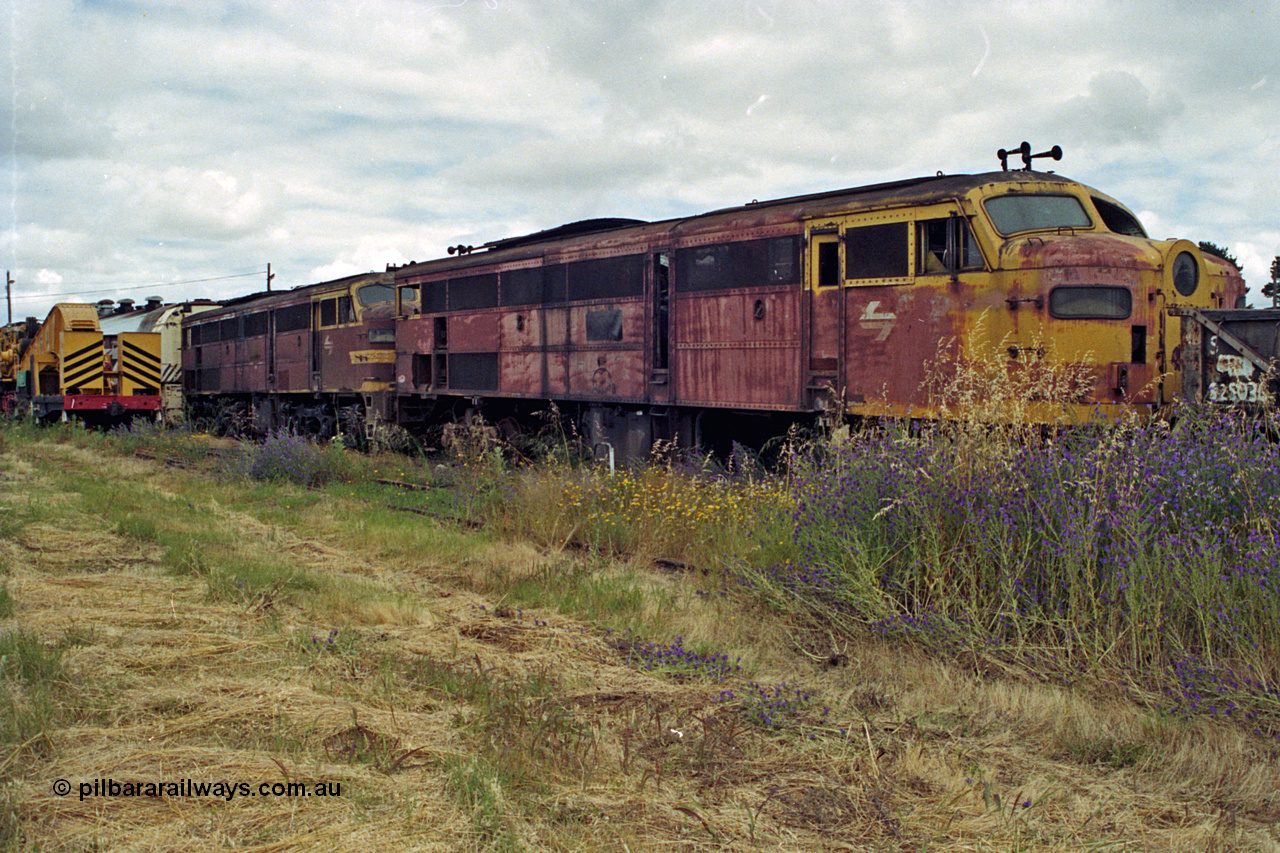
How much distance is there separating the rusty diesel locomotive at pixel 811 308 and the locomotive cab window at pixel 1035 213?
0.02 m

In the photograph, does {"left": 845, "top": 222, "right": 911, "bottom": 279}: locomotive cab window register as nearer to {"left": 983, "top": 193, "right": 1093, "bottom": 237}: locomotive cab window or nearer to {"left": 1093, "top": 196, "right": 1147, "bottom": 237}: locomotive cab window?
{"left": 983, "top": 193, "right": 1093, "bottom": 237}: locomotive cab window

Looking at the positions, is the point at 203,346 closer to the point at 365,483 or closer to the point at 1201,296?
the point at 365,483

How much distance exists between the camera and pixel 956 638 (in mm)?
4785

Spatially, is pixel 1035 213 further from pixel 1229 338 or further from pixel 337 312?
pixel 337 312

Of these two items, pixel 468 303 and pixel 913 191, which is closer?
pixel 913 191

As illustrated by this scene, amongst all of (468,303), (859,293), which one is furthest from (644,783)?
(468,303)

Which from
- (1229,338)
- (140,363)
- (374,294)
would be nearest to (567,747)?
(1229,338)

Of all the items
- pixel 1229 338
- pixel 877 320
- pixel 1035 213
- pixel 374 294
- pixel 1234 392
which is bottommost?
pixel 1234 392

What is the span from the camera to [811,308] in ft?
33.2

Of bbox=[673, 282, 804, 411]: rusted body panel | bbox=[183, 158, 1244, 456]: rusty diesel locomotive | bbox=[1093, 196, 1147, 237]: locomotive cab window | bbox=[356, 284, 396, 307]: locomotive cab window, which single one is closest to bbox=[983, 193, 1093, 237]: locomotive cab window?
bbox=[183, 158, 1244, 456]: rusty diesel locomotive

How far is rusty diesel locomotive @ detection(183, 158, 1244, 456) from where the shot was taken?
8.53m

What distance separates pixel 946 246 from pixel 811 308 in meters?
1.53

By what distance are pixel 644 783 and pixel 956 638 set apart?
2.02m
